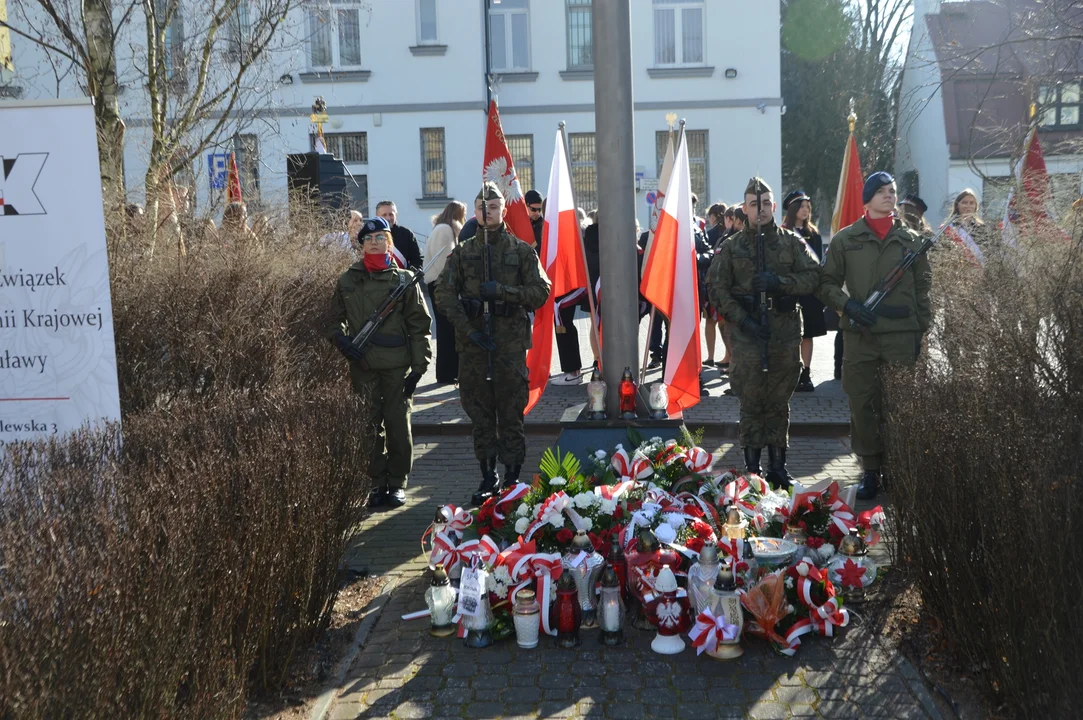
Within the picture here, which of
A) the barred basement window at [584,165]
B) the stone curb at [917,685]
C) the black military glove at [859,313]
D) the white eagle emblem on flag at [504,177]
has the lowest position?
the stone curb at [917,685]

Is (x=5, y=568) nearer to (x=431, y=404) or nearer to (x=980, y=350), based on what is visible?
(x=980, y=350)

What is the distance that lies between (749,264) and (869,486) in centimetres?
170

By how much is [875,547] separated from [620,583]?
1741 mm

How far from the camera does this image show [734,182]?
27.5 meters

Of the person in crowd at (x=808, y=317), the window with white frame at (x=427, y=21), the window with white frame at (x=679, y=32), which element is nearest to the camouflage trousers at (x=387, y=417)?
the person in crowd at (x=808, y=317)

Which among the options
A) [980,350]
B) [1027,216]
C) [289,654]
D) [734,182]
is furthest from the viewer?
[734,182]

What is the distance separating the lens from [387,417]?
7.30 metres

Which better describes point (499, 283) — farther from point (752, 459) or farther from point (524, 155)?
point (524, 155)

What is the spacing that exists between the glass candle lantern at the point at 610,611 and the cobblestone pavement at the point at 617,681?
0.17 ft

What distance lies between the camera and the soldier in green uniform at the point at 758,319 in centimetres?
707

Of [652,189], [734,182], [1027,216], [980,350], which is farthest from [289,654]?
[734,182]

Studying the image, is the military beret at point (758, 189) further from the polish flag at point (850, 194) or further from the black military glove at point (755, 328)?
the polish flag at point (850, 194)

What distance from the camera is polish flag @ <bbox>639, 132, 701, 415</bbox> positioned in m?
7.52

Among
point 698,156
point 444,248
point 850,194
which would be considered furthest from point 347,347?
point 698,156
